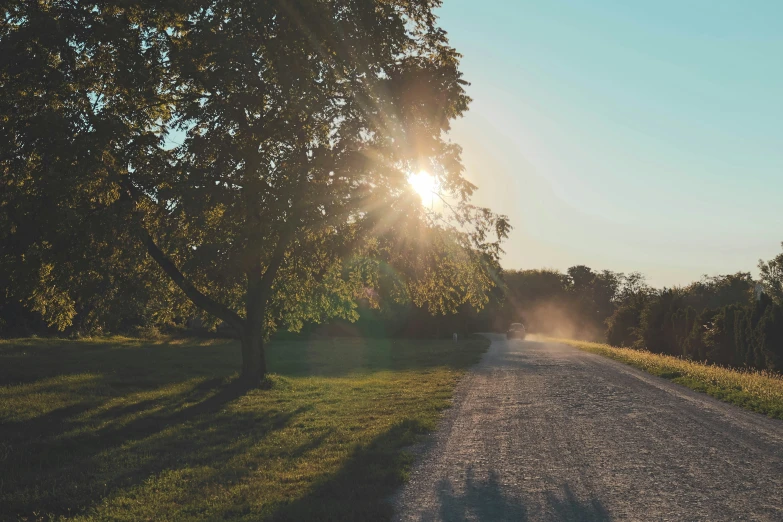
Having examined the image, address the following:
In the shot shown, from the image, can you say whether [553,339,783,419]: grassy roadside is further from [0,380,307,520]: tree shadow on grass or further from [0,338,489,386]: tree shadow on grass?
[0,380,307,520]: tree shadow on grass

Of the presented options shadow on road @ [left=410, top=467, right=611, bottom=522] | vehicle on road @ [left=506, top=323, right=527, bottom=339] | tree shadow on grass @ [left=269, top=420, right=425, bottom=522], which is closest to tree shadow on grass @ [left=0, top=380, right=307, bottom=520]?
tree shadow on grass @ [left=269, top=420, right=425, bottom=522]

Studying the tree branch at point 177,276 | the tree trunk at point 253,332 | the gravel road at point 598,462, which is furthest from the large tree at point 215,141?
the gravel road at point 598,462

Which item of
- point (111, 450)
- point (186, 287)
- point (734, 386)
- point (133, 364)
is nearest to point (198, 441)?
point (111, 450)

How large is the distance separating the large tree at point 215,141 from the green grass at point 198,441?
10.5ft

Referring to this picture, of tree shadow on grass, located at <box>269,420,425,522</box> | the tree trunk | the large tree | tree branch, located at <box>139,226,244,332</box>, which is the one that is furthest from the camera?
the tree trunk

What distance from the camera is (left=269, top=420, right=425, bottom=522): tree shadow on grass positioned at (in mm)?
6539

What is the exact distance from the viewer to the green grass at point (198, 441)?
7211 millimetres

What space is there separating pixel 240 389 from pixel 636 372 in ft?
48.0

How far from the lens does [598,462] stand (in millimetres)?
8820

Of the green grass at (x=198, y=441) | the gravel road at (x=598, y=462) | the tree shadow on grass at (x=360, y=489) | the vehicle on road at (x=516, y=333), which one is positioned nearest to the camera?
the tree shadow on grass at (x=360, y=489)

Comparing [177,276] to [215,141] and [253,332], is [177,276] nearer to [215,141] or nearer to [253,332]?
[253,332]

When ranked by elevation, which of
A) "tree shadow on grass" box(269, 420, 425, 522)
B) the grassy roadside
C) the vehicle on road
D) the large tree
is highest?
the large tree

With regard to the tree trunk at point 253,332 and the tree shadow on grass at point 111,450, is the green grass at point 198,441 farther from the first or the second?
the tree trunk at point 253,332

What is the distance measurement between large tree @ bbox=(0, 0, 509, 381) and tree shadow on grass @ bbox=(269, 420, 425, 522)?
6124 millimetres
